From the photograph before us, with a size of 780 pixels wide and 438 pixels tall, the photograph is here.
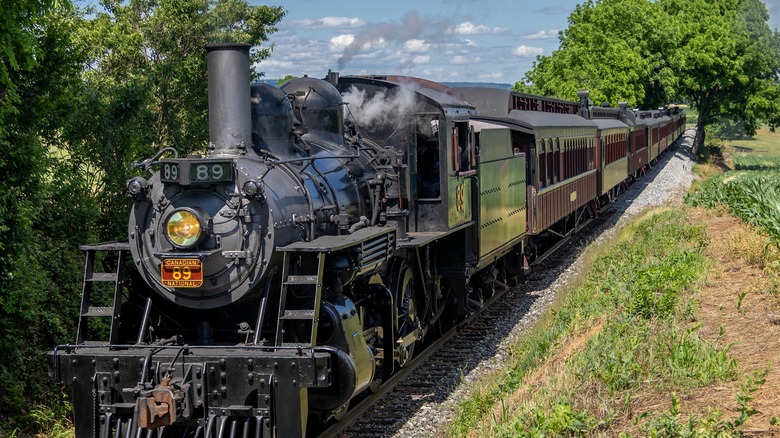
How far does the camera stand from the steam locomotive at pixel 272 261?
279 inches

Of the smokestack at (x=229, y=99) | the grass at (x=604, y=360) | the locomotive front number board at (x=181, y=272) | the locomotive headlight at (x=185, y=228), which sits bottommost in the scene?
the grass at (x=604, y=360)

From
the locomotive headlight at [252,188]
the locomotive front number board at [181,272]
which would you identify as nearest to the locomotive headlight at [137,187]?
the locomotive front number board at [181,272]

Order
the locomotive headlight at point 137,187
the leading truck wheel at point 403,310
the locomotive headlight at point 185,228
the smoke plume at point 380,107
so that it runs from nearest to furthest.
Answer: the locomotive headlight at point 185,228 → the locomotive headlight at point 137,187 → the leading truck wheel at point 403,310 → the smoke plume at point 380,107

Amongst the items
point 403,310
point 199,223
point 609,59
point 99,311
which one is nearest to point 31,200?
point 99,311

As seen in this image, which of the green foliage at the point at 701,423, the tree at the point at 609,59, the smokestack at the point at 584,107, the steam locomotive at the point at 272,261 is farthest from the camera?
the tree at the point at 609,59

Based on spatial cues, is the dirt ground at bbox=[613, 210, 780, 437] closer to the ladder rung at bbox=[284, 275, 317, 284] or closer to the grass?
the grass

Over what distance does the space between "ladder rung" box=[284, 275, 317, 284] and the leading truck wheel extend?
2554mm

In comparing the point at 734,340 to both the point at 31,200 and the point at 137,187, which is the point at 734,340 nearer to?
the point at 137,187

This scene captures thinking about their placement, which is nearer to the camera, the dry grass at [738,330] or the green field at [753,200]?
the dry grass at [738,330]

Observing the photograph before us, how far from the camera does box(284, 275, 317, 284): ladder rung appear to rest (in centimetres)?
727

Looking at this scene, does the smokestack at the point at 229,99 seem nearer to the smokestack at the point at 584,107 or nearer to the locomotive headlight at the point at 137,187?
the locomotive headlight at the point at 137,187

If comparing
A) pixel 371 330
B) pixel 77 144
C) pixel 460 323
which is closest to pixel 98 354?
pixel 371 330

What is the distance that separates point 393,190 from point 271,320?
2719mm

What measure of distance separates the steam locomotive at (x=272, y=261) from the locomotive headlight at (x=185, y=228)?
1 cm
